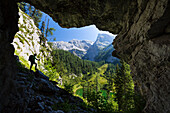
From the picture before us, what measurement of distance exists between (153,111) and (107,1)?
1263cm

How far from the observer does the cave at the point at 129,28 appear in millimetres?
4677

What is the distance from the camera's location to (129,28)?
34.0 ft

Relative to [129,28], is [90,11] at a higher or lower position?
higher

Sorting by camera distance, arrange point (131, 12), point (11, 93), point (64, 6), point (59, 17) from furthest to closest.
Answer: point (59, 17), point (64, 6), point (131, 12), point (11, 93)

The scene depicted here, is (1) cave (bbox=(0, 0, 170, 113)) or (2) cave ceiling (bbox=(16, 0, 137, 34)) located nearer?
(1) cave (bbox=(0, 0, 170, 113))

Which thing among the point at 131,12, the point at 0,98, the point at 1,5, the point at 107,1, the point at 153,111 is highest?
the point at 107,1

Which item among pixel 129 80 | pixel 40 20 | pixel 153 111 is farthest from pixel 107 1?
pixel 40 20

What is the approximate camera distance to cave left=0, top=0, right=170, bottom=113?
4677 mm

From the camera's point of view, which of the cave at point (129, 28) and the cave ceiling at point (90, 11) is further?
the cave ceiling at point (90, 11)

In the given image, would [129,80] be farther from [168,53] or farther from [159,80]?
[168,53]

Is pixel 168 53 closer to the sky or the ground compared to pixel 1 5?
closer to the ground

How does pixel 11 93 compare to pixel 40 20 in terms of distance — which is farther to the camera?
pixel 40 20

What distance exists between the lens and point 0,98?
3.52 meters

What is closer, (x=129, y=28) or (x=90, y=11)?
(x=129, y=28)
